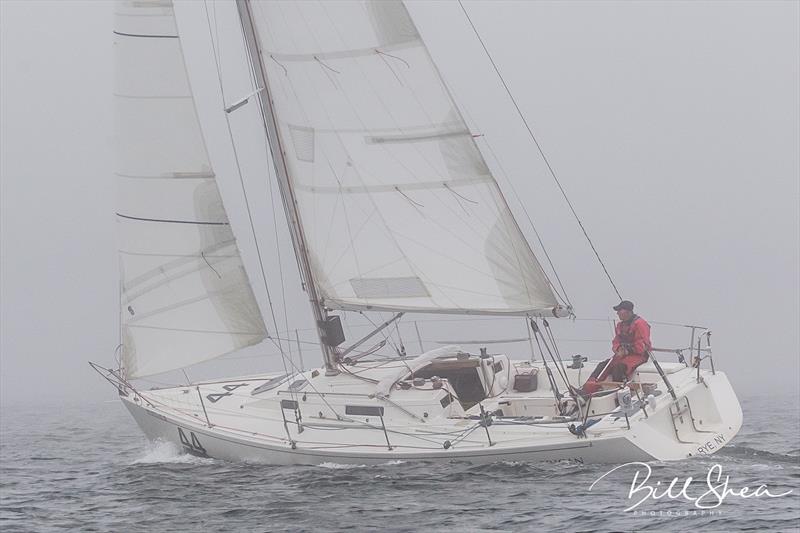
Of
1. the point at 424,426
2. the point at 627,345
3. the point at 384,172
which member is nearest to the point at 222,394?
the point at 424,426

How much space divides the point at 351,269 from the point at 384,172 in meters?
1.50

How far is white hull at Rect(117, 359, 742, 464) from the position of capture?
1300 cm

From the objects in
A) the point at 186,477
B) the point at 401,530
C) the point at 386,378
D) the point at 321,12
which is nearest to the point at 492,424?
the point at 386,378

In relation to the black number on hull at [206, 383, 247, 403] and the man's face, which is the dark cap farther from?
the black number on hull at [206, 383, 247, 403]

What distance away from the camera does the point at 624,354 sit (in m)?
15.2

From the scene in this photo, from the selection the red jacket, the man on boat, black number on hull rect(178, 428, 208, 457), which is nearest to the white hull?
black number on hull rect(178, 428, 208, 457)

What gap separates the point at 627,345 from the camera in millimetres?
15078

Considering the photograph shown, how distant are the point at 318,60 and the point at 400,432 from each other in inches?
218

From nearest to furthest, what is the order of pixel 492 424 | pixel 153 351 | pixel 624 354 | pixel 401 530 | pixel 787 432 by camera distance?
pixel 401 530 → pixel 492 424 → pixel 624 354 → pixel 153 351 → pixel 787 432

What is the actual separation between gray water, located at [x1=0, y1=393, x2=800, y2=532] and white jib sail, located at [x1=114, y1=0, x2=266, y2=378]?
1.87m

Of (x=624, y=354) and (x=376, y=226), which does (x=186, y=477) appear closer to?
(x=376, y=226)

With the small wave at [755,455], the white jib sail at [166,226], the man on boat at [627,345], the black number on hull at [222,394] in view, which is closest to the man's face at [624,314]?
the man on boat at [627,345]

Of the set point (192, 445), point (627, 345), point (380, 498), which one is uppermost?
point (627, 345)

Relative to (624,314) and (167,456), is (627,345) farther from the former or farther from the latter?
(167,456)
